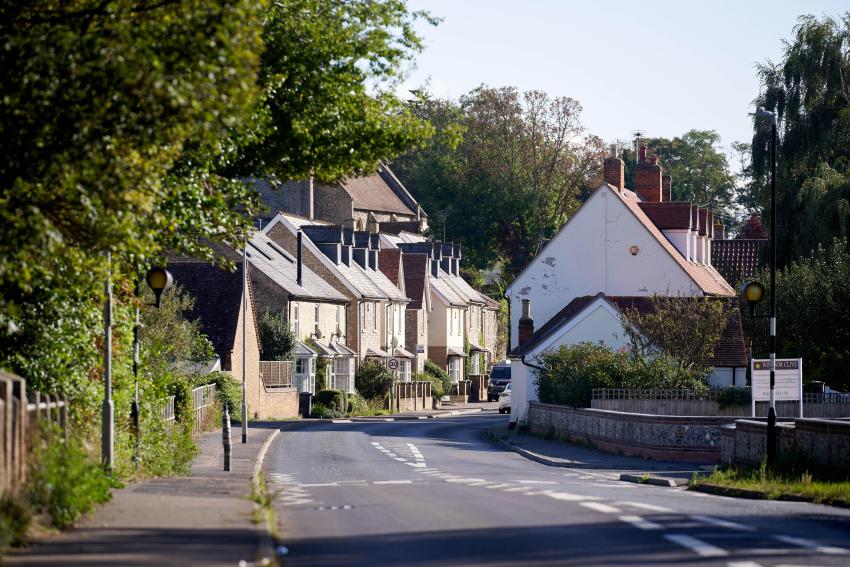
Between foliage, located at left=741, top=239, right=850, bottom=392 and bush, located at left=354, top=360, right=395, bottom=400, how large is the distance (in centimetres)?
2885

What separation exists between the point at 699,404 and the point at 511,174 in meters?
55.7

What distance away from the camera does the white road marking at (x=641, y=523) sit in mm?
13984

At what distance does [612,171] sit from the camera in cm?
5906

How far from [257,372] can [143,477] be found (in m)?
35.0

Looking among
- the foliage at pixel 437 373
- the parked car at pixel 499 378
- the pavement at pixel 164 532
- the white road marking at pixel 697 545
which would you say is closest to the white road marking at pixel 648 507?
the white road marking at pixel 697 545

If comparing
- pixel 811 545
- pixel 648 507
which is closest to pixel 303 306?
pixel 648 507

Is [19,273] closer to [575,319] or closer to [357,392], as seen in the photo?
[575,319]

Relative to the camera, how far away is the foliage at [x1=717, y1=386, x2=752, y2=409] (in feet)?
128

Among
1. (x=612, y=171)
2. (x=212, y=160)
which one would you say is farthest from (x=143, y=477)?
(x=612, y=171)

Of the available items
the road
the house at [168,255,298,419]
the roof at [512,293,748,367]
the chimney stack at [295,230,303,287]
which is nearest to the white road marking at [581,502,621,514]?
the road

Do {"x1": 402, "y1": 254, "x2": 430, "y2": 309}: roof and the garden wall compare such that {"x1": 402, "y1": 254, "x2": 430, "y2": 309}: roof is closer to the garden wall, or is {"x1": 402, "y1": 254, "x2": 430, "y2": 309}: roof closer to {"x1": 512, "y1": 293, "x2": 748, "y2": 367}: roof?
{"x1": 512, "y1": 293, "x2": 748, "y2": 367}: roof

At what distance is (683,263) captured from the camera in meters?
55.6

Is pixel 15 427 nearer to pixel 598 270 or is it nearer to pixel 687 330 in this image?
pixel 687 330

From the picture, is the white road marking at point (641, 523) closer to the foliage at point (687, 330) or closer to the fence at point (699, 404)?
the fence at point (699, 404)
